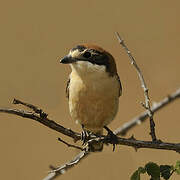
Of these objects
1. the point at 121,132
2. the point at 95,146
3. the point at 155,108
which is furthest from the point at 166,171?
the point at 95,146

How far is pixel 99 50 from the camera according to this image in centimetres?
361

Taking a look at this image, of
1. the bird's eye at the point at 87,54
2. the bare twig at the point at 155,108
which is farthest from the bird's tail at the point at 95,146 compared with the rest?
the bird's eye at the point at 87,54

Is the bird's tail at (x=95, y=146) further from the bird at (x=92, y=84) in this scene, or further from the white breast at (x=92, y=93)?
the white breast at (x=92, y=93)

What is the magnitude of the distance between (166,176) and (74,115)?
167 cm

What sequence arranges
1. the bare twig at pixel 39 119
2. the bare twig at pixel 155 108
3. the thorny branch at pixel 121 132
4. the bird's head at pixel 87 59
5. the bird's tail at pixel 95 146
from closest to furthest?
the bare twig at pixel 39 119 → the thorny branch at pixel 121 132 → the bare twig at pixel 155 108 → the bird's tail at pixel 95 146 → the bird's head at pixel 87 59

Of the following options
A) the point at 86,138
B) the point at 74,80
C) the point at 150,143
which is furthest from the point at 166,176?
the point at 74,80

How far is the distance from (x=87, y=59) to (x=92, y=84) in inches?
9.0

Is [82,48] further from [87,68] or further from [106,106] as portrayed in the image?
[106,106]

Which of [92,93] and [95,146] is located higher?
[92,93]

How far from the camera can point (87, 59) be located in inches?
141

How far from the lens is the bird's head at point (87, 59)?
354 cm

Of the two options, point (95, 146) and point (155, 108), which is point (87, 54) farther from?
point (155, 108)

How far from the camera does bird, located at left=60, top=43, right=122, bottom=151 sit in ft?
11.6

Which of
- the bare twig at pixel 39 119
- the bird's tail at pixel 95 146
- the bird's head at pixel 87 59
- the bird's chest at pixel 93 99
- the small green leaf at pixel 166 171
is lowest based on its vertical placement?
the small green leaf at pixel 166 171
